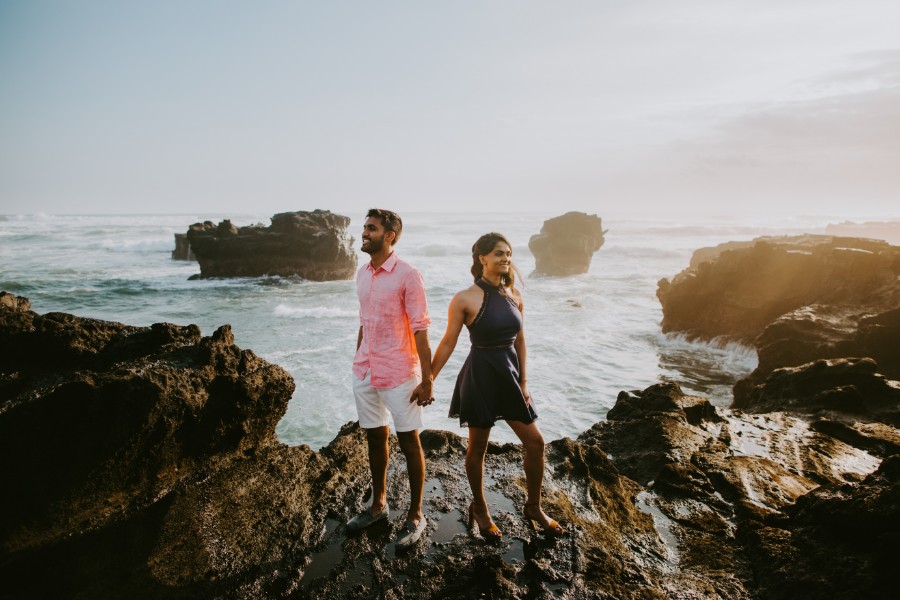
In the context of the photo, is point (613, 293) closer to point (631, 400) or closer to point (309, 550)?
point (631, 400)

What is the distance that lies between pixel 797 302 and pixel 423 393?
44.5ft

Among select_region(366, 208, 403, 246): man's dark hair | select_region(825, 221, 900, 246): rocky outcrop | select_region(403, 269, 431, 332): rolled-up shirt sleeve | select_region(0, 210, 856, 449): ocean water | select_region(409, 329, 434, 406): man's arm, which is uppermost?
select_region(825, 221, 900, 246): rocky outcrop

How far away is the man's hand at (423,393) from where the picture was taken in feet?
9.91

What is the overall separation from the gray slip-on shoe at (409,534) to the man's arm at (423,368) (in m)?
0.90

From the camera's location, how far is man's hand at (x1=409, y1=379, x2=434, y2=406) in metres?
3.02

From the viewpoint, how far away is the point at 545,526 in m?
3.20

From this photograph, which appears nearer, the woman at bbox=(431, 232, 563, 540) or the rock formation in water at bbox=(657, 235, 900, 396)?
the woman at bbox=(431, 232, 563, 540)

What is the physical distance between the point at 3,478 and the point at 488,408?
2.94 meters

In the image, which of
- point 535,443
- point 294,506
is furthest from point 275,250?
point 535,443

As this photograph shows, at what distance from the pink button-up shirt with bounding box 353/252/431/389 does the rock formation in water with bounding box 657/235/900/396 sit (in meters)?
8.28

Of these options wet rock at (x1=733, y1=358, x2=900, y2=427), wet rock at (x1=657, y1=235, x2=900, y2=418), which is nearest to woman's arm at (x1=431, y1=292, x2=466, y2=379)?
wet rock at (x1=733, y1=358, x2=900, y2=427)

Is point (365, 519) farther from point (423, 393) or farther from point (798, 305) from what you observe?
point (798, 305)

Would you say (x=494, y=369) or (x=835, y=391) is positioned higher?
(x=494, y=369)

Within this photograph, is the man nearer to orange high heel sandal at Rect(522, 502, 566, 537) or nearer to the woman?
the woman
